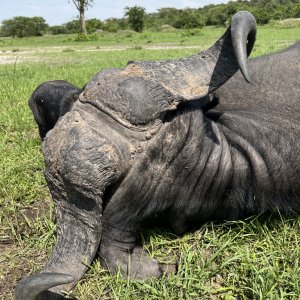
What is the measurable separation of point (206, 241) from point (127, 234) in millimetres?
483

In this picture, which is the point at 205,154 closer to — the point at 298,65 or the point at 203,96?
the point at 203,96

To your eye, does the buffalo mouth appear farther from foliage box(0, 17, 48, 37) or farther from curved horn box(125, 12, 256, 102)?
foliage box(0, 17, 48, 37)

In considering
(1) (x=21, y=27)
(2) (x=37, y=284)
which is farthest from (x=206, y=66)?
(1) (x=21, y=27)

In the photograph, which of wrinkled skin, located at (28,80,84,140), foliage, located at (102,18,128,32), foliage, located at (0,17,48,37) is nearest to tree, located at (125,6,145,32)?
foliage, located at (102,18,128,32)

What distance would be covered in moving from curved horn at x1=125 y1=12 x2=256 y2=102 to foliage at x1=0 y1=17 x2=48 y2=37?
64390 millimetres

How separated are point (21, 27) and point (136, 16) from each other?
→ 16.5 meters

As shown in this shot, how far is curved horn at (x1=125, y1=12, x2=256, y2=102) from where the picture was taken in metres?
1.93

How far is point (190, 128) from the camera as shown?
203cm

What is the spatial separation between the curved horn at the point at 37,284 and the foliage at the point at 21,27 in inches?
2553

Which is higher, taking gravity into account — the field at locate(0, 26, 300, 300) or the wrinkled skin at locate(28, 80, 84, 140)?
the wrinkled skin at locate(28, 80, 84, 140)

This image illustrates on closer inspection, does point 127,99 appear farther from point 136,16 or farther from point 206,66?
point 136,16

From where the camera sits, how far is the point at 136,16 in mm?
60281

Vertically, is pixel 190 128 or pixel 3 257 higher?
pixel 190 128

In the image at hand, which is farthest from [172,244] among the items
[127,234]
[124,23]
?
[124,23]
